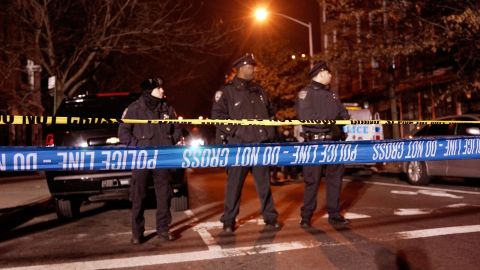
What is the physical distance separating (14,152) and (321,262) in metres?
2.90

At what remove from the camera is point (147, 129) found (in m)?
6.11

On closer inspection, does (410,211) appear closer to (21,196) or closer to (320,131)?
(320,131)

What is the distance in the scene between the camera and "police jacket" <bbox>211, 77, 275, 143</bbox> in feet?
21.1

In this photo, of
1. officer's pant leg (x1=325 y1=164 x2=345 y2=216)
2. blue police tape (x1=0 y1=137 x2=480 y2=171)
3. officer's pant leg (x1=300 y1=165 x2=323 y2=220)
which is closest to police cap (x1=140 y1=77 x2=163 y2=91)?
blue police tape (x1=0 y1=137 x2=480 y2=171)

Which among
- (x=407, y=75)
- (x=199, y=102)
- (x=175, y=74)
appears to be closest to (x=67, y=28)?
(x=175, y=74)

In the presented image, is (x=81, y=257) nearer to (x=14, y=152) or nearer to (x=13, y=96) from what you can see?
(x=14, y=152)

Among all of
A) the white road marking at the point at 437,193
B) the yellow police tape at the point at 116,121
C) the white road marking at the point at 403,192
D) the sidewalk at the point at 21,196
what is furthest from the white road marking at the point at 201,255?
the white road marking at the point at 403,192

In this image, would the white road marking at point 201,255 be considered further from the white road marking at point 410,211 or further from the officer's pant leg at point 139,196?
the white road marking at point 410,211

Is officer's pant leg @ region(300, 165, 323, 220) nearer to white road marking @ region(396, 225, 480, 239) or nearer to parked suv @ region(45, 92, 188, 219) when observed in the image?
white road marking @ region(396, 225, 480, 239)

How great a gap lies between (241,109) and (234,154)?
117 centimetres

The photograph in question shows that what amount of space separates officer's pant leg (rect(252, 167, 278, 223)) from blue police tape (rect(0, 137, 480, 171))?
921 millimetres

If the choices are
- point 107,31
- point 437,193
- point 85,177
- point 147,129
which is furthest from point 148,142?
point 107,31

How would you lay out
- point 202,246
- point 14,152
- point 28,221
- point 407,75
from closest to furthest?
point 14,152 < point 202,246 < point 28,221 < point 407,75

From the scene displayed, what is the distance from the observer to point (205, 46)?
61.7ft
